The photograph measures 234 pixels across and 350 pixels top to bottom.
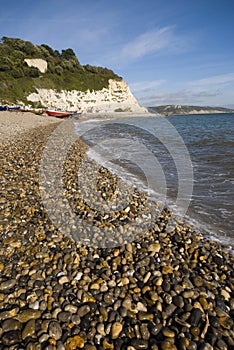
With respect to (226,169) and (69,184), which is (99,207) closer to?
(69,184)

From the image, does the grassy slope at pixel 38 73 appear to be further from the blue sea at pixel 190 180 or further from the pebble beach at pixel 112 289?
→ the pebble beach at pixel 112 289

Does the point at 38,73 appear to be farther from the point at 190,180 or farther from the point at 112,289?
the point at 112,289

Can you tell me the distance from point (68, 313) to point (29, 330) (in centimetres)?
44

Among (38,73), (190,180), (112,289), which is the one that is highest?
(38,73)

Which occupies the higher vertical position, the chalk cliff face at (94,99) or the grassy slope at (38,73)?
the grassy slope at (38,73)

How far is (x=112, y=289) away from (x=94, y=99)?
67.1 m

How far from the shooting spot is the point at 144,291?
2.92m

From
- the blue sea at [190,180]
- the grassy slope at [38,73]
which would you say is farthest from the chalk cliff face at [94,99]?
the blue sea at [190,180]

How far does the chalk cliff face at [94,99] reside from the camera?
166 feet

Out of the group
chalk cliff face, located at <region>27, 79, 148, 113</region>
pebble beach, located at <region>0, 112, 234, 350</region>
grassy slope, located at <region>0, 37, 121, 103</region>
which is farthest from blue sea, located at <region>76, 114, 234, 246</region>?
chalk cliff face, located at <region>27, 79, 148, 113</region>

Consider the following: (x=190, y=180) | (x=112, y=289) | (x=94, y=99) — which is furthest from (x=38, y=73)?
(x=112, y=289)

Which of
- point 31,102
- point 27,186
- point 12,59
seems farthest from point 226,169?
point 12,59

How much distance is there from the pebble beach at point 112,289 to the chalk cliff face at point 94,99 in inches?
1897

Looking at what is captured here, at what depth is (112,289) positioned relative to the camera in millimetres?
2910
